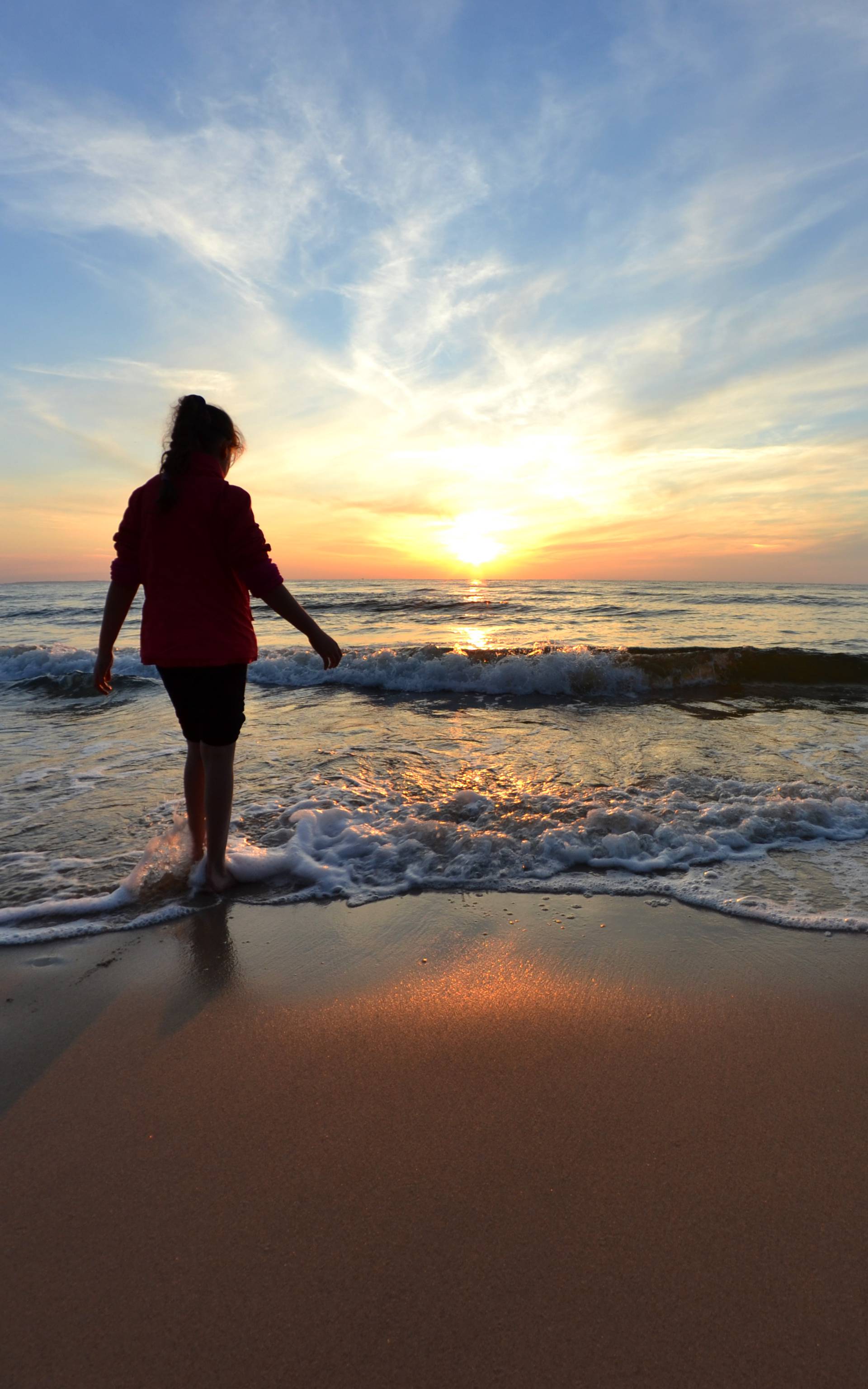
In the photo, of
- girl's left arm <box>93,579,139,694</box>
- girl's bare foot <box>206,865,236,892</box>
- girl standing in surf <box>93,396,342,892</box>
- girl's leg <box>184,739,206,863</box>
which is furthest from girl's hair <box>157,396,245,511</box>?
girl's bare foot <box>206,865,236,892</box>

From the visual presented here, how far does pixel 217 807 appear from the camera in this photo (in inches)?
119

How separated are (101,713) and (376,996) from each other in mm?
6203

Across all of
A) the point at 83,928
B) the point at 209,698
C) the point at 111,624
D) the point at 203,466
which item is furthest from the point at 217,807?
the point at 203,466

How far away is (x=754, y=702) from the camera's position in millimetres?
8000

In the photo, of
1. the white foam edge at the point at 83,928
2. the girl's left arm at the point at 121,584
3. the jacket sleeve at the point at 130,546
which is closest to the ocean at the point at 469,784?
the white foam edge at the point at 83,928

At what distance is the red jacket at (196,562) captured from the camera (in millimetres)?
2697

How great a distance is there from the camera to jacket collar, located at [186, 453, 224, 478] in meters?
2.72

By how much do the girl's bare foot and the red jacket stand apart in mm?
956

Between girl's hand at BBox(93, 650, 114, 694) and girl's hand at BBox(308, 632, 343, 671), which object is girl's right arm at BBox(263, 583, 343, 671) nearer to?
girl's hand at BBox(308, 632, 343, 671)

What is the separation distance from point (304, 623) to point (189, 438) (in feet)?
2.76

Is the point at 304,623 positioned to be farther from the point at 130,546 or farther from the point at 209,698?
the point at 130,546

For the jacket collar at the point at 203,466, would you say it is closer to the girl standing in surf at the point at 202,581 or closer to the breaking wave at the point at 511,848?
the girl standing in surf at the point at 202,581

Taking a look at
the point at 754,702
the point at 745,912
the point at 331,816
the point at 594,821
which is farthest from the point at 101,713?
the point at 754,702

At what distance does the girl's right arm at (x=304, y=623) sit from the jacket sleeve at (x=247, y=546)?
0.04 meters
